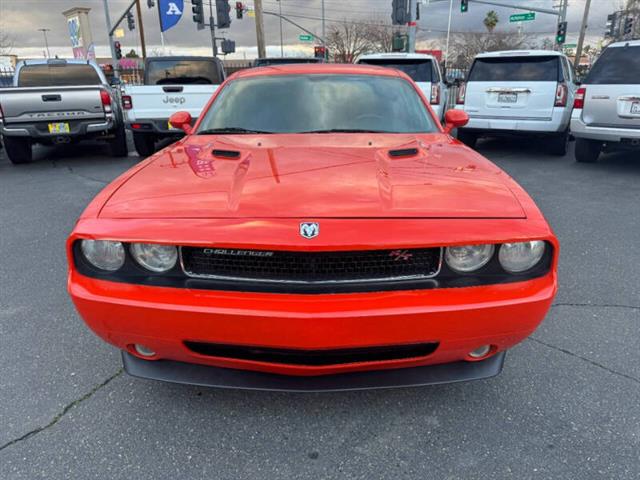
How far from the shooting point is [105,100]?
8.27 m

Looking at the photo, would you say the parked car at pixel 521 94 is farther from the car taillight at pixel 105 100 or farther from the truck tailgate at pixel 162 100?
the car taillight at pixel 105 100

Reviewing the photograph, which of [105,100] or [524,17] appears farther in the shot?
[524,17]

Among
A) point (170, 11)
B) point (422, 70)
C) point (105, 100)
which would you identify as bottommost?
point (105, 100)

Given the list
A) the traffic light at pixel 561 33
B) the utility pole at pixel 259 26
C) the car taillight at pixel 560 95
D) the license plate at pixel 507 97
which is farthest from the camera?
the traffic light at pixel 561 33

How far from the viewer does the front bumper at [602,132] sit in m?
6.96

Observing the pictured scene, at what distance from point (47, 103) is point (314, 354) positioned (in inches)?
312

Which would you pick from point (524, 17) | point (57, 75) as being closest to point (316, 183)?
point (57, 75)

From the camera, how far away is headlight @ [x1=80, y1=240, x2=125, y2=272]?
192 centimetres

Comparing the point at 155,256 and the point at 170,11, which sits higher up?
the point at 170,11

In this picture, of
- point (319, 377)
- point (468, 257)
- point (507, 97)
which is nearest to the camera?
point (468, 257)

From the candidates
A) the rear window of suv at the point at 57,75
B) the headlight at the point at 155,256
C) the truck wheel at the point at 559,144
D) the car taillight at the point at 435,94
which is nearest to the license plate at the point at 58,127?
the rear window of suv at the point at 57,75

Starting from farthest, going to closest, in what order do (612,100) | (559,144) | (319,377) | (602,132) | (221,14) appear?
(221,14) < (559,144) < (602,132) < (612,100) < (319,377)

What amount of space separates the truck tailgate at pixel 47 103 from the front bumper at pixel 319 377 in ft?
23.9

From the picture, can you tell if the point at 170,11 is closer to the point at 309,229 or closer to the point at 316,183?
the point at 316,183
